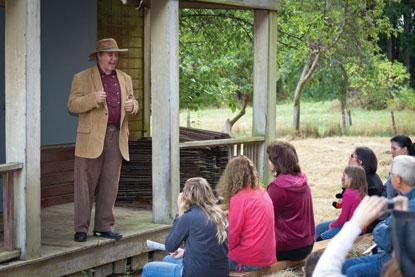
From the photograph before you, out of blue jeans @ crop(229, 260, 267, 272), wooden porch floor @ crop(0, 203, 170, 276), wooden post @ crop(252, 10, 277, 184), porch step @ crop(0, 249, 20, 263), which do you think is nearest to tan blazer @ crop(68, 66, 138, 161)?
wooden porch floor @ crop(0, 203, 170, 276)

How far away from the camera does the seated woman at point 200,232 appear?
6.29m

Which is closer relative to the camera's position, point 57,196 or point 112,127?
point 112,127

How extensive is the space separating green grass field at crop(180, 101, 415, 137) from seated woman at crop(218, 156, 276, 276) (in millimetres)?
14062

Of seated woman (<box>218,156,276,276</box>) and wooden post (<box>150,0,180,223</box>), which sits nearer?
seated woman (<box>218,156,276,276</box>)

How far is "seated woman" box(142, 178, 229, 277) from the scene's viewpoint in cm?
629

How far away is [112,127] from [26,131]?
1192 millimetres

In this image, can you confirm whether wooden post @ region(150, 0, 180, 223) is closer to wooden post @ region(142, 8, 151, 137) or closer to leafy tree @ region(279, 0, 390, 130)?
wooden post @ region(142, 8, 151, 137)

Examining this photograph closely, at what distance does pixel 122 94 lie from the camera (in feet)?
26.9

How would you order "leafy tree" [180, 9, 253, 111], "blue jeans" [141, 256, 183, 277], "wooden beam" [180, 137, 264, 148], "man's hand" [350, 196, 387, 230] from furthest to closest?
"leafy tree" [180, 9, 253, 111], "wooden beam" [180, 137, 264, 148], "blue jeans" [141, 256, 183, 277], "man's hand" [350, 196, 387, 230]

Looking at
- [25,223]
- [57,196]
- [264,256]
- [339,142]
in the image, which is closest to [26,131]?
[25,223]

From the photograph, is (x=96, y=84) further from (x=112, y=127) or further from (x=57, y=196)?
(x=57, y=196)

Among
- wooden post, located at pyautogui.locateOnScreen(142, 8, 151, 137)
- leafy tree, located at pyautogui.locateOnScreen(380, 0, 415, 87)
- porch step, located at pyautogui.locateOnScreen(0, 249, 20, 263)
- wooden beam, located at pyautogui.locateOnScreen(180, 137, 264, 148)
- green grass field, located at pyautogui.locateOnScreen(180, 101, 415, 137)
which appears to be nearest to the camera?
porch step, located at pyautogui.locateOnScreen(0, 249, 20, 263)

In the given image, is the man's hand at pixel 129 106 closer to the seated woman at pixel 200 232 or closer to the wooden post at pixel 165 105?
the wooden post at pixel 165 105

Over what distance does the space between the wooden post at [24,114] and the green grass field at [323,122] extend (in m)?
13.9
